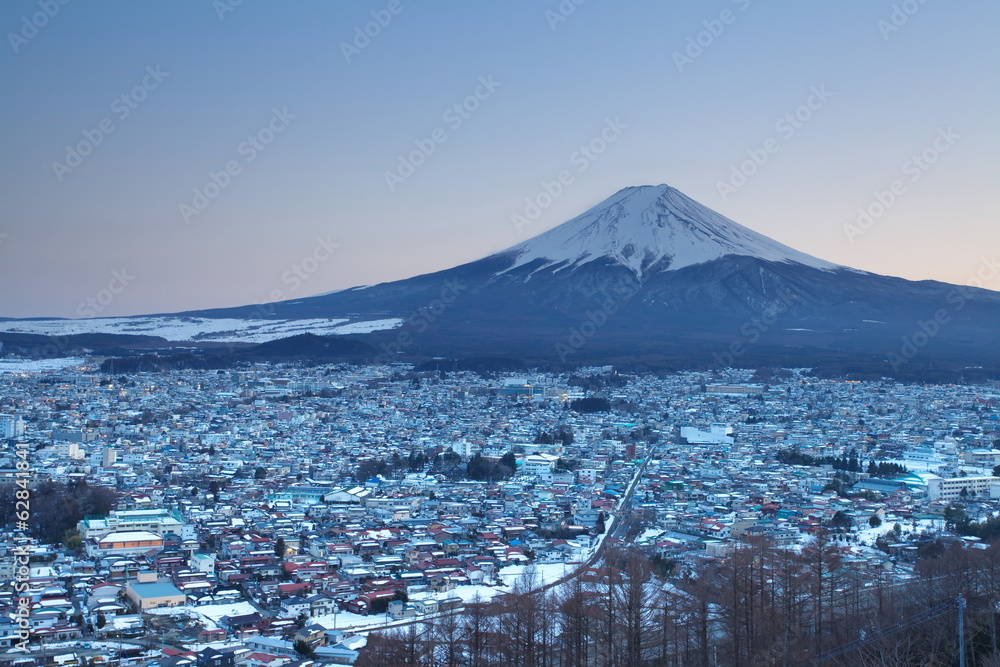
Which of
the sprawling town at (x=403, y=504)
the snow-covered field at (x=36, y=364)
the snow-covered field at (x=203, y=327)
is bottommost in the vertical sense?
the sprawling town at (x=403, y=504)

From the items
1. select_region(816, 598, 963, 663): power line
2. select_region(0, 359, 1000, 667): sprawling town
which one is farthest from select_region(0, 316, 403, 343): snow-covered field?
select_region(816, 598, 963, 663): power line

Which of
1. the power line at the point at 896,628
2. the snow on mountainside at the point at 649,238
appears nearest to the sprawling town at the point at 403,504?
the power line at the point at 896,628

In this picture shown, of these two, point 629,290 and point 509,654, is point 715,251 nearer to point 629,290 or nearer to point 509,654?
point 629,290

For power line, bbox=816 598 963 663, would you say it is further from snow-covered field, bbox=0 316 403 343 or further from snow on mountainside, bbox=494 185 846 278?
snow on mountainside, bbox=494 185 846 278

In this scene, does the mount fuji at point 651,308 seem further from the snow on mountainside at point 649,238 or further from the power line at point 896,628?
the power line at point 896,628

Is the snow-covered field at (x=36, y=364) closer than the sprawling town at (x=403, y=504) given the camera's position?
No

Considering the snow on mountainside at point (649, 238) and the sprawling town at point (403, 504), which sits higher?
the snow on mountainside at point (649, 238)

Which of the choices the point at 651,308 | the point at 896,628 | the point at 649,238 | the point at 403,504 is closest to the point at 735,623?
the point at 896,628

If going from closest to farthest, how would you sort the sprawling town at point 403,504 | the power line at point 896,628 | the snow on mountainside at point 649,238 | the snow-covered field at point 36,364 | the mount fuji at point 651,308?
the power line at point 896,628 < the sprawling town at point 403,504 < the snow-covered field at point 36,364 < the mount fuji at point 651,308 < the snow on mountainside at point 649,238
